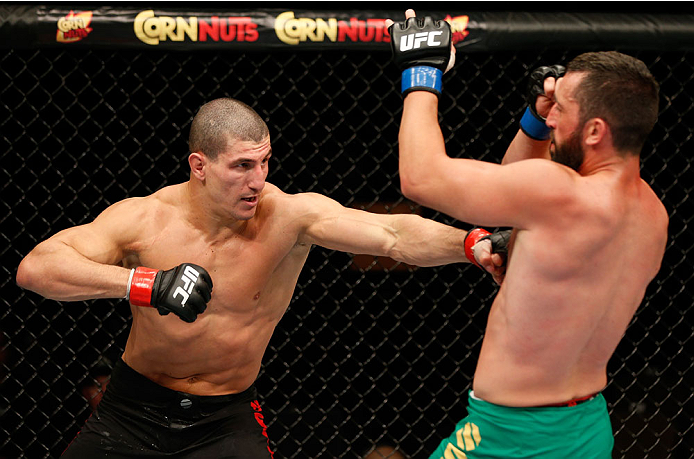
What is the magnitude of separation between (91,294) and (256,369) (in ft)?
1.71

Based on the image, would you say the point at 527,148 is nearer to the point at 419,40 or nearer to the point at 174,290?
the point at 419,40

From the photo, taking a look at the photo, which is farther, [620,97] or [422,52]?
[422,52]

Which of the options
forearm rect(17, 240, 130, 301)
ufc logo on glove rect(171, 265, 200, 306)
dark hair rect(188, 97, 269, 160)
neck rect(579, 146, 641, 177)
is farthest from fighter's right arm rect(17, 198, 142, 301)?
neck rect(579, 146, 641, 177)

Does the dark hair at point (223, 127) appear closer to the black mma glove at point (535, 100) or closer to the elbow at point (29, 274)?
the elbow at point (29, 274)

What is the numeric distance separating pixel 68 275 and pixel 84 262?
48 mm

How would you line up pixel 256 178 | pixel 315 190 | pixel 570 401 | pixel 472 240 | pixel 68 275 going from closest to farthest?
pixel 570 401 → pixel 472 240 → pixel 68 275 → pixel 256 178 → pixel 315 190

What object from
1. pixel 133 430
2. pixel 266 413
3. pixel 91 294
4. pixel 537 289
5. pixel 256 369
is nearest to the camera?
pixel 537 289

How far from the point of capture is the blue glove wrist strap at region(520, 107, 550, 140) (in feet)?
5.12

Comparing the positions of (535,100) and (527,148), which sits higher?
(535,100)

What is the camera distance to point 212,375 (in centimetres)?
200

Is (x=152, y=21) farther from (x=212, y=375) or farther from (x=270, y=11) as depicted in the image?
(x=212, y=375)

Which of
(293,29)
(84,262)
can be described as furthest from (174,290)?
(293,29)

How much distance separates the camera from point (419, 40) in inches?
57.6

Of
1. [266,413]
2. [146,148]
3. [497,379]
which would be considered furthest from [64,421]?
[497,379]
